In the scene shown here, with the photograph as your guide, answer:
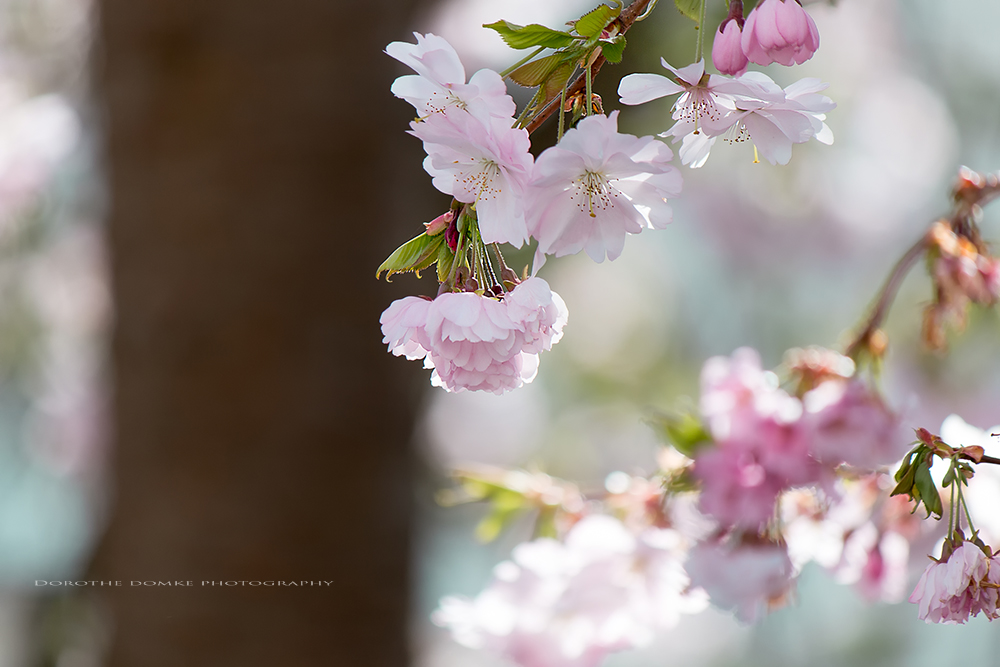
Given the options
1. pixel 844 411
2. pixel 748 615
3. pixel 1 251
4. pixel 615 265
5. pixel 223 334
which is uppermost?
pixel 615 265

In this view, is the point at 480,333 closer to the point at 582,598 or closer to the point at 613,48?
the point at 613,48

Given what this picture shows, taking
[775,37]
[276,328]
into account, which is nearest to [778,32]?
[775,37]

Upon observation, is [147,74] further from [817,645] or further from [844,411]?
[817,645]

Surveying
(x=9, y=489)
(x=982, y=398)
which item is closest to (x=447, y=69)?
(x=982, y=398)

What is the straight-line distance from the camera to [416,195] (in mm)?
860

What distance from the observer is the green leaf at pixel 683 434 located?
46 cm

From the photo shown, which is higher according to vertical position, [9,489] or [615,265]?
[615,265]

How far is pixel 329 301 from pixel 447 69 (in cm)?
62

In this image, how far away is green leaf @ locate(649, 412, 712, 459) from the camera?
461 millimetres

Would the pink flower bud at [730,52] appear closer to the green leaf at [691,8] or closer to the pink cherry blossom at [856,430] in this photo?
the green leaf at [691,8]

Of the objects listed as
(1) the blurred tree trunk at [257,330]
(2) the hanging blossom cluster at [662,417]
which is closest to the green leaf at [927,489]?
(2) the hanging blossom cluster at [662,417]

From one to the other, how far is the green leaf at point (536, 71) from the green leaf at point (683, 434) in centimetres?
27

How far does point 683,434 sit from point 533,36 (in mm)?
302

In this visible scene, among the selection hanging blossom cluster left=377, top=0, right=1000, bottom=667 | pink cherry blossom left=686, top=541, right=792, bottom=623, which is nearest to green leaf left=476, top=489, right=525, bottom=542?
hanging blossom cluster left=377, top=0, right=1000, bottom=667
